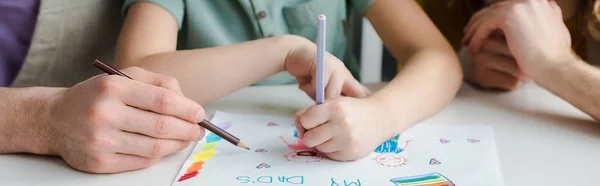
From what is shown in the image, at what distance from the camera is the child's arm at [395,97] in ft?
2.01

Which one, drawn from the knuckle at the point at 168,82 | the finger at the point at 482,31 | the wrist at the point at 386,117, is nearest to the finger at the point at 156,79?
the knuckle at the point at 168,82

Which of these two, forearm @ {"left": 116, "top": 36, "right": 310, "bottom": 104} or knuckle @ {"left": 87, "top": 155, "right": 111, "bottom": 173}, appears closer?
knuckle @ {"left": 87, "top": 155, "right": 111, "bottom": 173}

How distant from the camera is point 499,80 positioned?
34.4 inches

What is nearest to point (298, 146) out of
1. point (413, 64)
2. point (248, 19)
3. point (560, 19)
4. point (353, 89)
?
point (353, 89)

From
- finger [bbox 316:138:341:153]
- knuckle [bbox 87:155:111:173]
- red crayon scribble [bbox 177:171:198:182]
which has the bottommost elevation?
red crayon scribble [bbox 177:171:198:182]

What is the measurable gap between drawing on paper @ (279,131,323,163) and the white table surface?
114 millimetres

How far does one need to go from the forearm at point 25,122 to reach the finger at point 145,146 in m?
0.09

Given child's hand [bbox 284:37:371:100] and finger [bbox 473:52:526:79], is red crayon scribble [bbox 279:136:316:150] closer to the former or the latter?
child's hand [bbox 284:37:371:100]

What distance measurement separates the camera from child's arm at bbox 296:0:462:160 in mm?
613

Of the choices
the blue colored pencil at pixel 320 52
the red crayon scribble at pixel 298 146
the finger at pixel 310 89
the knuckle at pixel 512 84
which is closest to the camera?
the blue colored pencil at pixel 320 52

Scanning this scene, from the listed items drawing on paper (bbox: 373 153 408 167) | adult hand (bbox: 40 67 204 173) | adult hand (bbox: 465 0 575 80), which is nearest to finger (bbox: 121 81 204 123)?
adult hand (bbox: 40 67 204 173)

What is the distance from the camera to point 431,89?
785mm

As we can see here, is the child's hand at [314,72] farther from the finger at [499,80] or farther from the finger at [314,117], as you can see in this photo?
the finger at [499,80]

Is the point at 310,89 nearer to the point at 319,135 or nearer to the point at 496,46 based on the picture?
the point at 319,135
